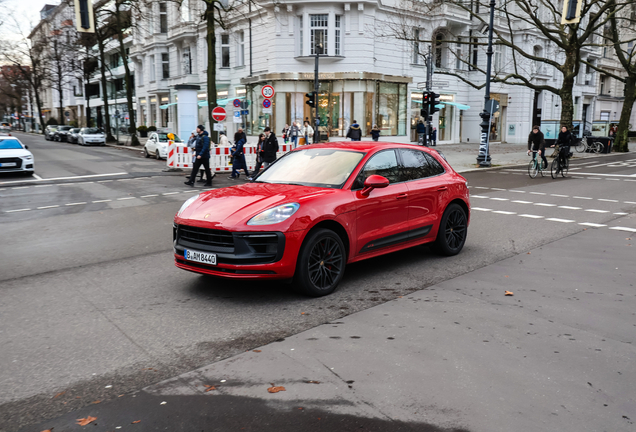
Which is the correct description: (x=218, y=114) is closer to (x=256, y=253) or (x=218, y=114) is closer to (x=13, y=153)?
(x=13, y=153)

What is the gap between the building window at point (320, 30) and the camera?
33000 mm

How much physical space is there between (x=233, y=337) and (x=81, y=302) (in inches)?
77.4

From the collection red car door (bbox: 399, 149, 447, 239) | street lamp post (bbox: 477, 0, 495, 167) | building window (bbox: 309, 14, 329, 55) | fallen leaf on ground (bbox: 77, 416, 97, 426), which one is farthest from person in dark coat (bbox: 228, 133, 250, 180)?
fallen leaf on ground (bbox: 77, 416, 97, 426)

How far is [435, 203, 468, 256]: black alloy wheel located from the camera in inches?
296

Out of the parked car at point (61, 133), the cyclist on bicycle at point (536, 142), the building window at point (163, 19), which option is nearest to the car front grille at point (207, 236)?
the cyclist on bicycle at point (536, 142)

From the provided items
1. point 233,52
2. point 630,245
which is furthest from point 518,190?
point 233,52

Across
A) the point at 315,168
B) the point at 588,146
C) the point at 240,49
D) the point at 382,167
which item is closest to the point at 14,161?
the point at 315,168

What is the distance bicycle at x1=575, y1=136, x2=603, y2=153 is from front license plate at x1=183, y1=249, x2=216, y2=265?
33.9 meters

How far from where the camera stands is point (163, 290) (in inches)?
241

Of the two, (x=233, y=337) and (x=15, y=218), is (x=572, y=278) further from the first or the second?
(x=15, y=218)

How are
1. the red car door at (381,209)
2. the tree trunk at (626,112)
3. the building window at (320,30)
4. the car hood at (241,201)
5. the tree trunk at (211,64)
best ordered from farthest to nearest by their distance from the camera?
1. the tree trunk at (626,112)
2. the building window at (320,30)
3. the tree trunk at (211,64)
4. the red car door at (381,209)
5. the car hood at (241,201)

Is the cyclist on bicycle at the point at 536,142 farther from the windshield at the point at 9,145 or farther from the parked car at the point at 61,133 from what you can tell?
the parked car at the point at 61,133

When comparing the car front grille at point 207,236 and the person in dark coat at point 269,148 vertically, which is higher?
the person in dark coat at point 269,148

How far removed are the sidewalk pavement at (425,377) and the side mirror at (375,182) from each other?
1.24 m
